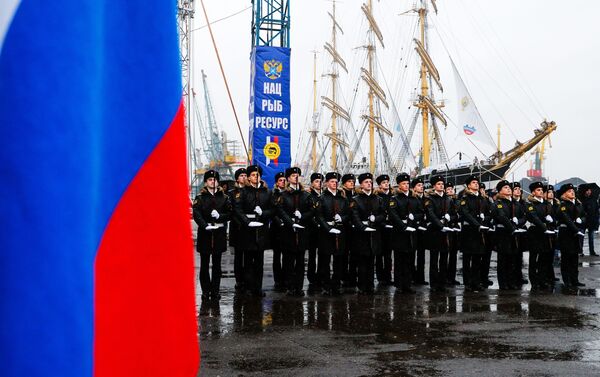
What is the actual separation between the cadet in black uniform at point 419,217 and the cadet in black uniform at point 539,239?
1980 millimetres

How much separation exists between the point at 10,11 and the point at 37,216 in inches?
15.8

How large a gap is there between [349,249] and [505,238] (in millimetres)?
2870

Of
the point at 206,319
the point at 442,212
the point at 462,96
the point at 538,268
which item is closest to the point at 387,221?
the point at 442,212

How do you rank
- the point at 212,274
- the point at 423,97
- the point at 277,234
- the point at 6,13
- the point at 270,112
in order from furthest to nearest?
1. the point at 423,97
2. the point at 270,112
3. the point at 277,234
4. the point at 212,274
5. the point at 6,13

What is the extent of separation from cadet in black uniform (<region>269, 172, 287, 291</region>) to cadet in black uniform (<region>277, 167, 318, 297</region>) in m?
0.15

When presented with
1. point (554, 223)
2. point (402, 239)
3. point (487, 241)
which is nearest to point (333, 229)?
point (402, 239)

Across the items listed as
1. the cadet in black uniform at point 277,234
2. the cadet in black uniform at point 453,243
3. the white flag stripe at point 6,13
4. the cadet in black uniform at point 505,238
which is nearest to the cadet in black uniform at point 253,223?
the cadet in black uniform at point 277,234

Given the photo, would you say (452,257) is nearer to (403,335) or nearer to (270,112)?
(403,335)

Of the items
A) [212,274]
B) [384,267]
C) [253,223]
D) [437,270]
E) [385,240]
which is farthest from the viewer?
[384,267]

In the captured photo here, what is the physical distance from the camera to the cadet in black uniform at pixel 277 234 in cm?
1098

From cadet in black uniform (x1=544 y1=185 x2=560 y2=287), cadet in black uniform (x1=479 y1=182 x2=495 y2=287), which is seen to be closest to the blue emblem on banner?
cadet in black uniform (x1=479 y1=182 x2=495 y2=287)

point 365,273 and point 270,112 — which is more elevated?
point 270,112

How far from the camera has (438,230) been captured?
11758mm

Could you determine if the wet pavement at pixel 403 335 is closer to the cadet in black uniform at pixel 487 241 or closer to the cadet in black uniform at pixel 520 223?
the cadet in black uniform at pixel 487 241
